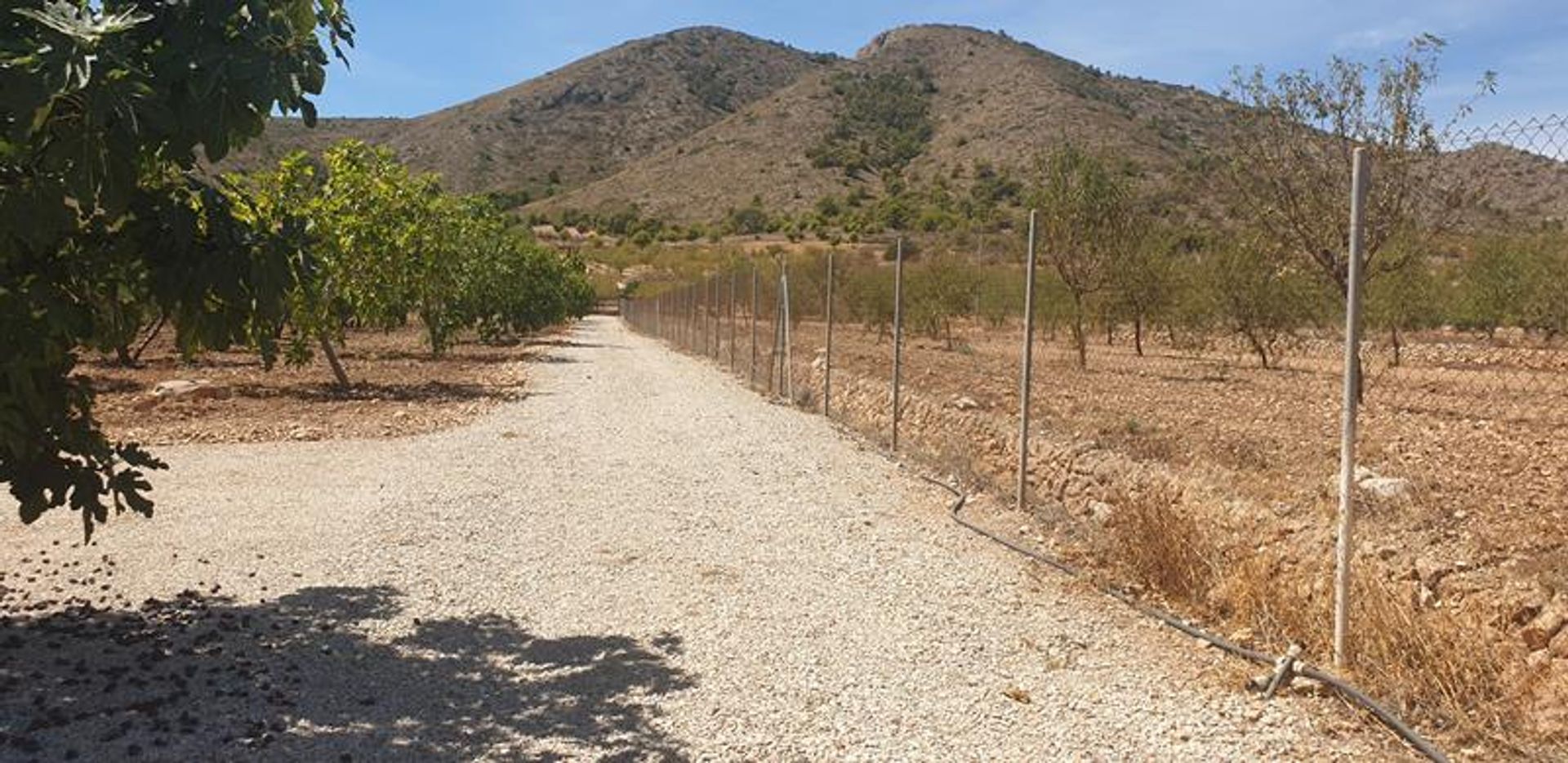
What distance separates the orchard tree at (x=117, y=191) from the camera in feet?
9.05

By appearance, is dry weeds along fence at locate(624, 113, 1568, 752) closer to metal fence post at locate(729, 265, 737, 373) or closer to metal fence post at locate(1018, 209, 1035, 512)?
metal fence post at locate(1018, 209, 1035, 512)

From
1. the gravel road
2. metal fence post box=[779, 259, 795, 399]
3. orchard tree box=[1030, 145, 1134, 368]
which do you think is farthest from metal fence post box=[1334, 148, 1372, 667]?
orchard tree box=[1030, 145, 1134, 368]

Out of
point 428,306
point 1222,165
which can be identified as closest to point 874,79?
point 428,306

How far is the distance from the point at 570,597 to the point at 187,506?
12.1 feet

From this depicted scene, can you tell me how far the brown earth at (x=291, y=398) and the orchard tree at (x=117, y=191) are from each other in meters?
6.42

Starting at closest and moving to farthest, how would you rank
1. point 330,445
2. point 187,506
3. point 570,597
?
point 570,597 < point 187,506 < point 330,445

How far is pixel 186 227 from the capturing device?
362cm

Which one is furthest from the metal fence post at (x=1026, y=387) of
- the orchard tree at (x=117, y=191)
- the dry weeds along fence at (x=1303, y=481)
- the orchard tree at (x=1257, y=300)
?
the orchard tree at (x=1257, y=300)

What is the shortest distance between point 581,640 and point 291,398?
1188 cm

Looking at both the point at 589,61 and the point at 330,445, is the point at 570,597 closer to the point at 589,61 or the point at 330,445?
the point at 330,445

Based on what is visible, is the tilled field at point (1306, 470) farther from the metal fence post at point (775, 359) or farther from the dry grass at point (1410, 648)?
the metal fence post at point (775, 359)

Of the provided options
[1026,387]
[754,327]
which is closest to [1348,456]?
[1026,387]

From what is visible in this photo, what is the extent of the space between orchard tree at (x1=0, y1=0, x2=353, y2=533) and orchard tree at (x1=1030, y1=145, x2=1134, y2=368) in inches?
739

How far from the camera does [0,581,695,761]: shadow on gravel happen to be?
361cm
